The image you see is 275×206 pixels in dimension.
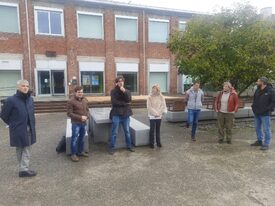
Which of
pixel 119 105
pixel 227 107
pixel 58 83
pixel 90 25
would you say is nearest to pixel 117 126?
pixel 119 105

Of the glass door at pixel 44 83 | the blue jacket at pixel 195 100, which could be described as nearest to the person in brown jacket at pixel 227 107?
the blue jacket at pixel 195 100

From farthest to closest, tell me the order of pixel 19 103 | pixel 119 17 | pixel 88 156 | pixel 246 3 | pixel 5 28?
pixel 119 17 → pixel 5 28 → pixel 246 3 → pixel 88 156 → pixel 19 103

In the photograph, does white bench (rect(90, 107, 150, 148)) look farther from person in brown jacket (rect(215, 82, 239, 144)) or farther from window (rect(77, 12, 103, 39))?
window (rect(77, 12, 103, 39))

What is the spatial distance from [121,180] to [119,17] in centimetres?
1671

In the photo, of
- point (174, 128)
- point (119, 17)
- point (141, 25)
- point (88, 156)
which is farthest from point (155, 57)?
point (88, 156)

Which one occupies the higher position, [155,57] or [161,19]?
[161,19]

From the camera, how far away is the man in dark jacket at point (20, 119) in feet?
14.3

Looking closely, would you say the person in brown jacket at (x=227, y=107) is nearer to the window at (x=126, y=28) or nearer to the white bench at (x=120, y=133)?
the white bench at (x=120, y=133)

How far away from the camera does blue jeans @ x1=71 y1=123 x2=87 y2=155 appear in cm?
534

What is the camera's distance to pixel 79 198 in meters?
3.77

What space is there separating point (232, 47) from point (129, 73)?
12201 millimetres

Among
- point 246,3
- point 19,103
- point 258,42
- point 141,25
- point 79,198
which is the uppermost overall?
point 141,25

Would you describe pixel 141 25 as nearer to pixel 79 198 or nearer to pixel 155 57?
pixel 155 57

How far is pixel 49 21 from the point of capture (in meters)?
17.4
